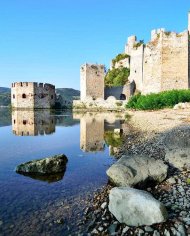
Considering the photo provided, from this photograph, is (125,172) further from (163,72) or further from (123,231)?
(163,72)

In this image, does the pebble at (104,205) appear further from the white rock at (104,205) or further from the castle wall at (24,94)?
the castle wall at (24,94)

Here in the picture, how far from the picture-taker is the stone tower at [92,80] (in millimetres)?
44781

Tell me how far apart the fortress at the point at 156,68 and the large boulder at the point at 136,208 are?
3504 cm

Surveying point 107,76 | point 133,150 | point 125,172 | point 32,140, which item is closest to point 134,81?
point 107,76

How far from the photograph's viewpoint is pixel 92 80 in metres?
45.0

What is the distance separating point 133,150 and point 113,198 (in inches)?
200

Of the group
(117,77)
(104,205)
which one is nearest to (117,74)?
(117,77)

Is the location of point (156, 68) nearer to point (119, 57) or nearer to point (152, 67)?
point (152, 67)

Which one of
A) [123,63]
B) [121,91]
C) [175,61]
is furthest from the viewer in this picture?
[123,63]

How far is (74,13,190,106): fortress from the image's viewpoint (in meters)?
38.4

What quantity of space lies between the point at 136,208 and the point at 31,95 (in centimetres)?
4165

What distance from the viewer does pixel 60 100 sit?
48.6 metres

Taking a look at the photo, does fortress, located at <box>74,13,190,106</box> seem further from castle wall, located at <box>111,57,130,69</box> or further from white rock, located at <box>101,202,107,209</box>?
white rock, located at <box>101,202,107,209</box>

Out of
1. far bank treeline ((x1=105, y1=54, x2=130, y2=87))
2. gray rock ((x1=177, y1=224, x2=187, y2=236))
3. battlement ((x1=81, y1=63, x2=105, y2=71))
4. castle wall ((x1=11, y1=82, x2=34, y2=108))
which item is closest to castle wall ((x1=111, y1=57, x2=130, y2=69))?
far bank treeline ((x1=105, y1=54, x2=130, y2=87))
